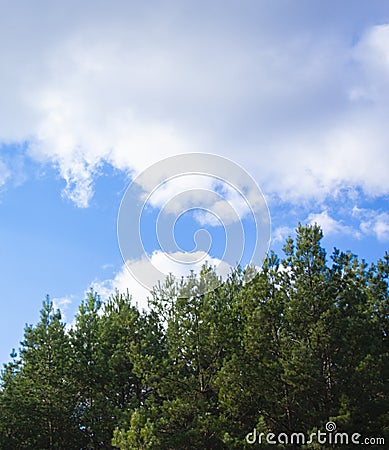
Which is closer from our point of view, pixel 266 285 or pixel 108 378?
pixel 266 285

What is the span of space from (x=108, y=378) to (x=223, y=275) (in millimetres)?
4298

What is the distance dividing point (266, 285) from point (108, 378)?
17.0 ft

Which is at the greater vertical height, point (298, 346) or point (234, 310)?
point (234, 310)

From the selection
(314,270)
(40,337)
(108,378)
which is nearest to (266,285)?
(314,270)


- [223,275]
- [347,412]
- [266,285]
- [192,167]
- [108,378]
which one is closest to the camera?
[192,167]

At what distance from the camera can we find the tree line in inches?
459

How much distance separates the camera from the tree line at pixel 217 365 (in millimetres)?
11648

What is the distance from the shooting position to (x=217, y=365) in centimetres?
1291

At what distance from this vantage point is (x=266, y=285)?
12711 mm

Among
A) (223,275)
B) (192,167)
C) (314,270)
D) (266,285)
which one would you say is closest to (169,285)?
(223,275)

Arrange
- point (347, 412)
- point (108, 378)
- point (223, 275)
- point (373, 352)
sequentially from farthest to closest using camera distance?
point (108, 378) → point (223, 275) → point (373, 352) → point (347, 412)

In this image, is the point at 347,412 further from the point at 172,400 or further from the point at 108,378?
the point at 108,378

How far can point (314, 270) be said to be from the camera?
491 inches

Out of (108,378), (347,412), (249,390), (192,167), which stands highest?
(192,167)
